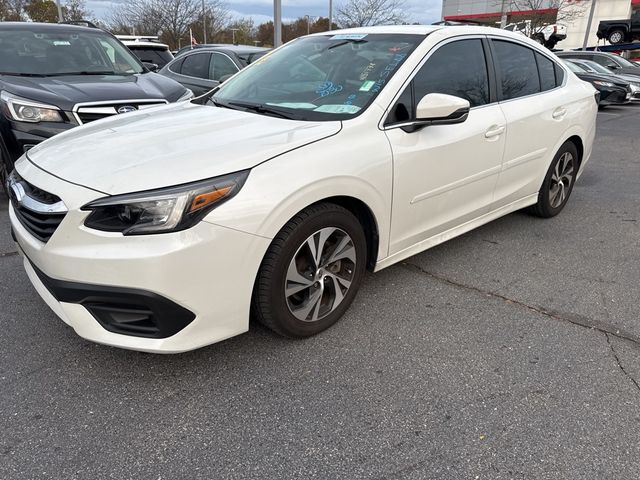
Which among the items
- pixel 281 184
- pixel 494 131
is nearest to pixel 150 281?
pixel 281 184

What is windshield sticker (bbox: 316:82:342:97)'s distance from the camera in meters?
3.05

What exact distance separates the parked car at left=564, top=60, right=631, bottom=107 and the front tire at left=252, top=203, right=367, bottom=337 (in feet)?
44.9

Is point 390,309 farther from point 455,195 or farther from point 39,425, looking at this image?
point 39,425

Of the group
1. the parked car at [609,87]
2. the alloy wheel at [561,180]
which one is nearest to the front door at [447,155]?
the alloy wheel at [561,180]

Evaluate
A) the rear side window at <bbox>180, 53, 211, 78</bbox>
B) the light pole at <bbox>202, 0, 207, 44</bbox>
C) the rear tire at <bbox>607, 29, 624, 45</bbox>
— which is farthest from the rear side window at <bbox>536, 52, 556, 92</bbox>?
the light pole at <bbox>202, 0, 207, 44</bbox>

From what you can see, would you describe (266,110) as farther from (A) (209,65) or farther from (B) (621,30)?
(B) (621,30)

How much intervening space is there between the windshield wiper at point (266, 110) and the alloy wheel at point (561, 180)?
2749 millimetres

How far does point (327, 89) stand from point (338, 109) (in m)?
0.30

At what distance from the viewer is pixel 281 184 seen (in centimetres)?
233

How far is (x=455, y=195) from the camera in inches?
133

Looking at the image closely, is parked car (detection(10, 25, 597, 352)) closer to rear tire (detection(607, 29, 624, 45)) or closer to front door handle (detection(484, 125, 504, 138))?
front door handle (detection(484, 125, 504, 138))

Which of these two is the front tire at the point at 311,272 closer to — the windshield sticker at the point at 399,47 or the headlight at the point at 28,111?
the windshield sticker at the point at 399,47

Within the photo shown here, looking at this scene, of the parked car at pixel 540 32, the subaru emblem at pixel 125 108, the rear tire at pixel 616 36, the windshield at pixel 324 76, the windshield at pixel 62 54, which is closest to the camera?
the windshield at pixel 324 76

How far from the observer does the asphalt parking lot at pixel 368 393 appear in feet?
6.53
